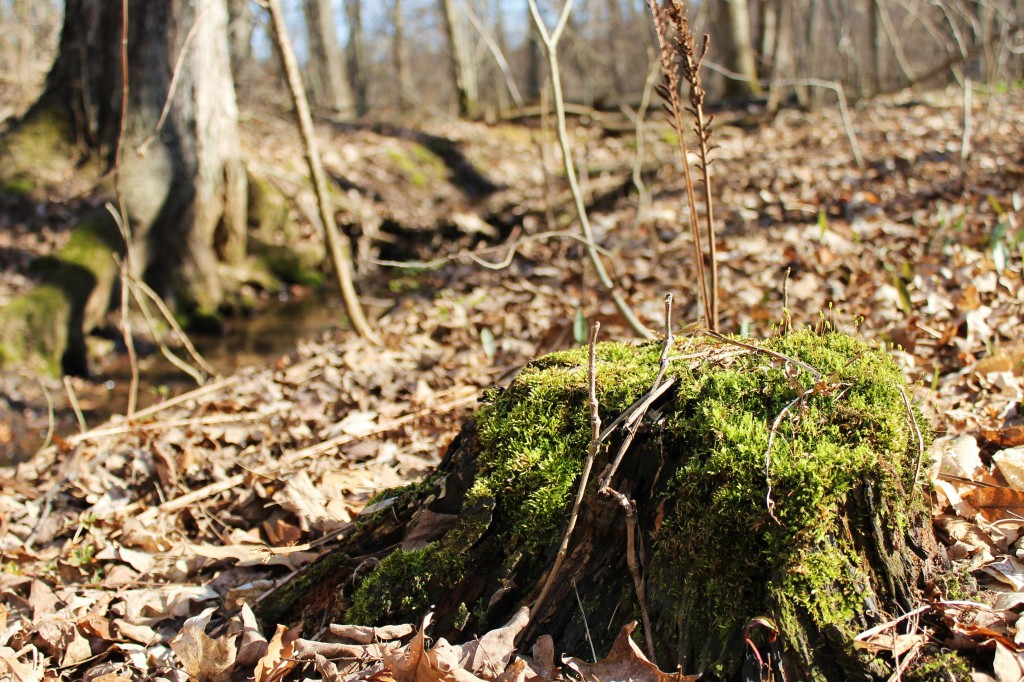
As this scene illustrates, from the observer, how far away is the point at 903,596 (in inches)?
64.8

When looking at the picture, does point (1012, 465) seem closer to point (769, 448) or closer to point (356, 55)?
point (769, 448)

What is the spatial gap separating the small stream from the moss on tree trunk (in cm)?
26

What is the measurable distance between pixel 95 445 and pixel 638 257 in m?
4.19

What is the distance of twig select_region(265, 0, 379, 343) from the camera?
14.8 feet

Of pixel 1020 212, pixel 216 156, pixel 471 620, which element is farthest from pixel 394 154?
pixel 471 620

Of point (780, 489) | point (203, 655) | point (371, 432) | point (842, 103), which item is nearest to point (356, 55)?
point (842, 103)

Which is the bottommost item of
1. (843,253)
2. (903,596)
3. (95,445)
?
(95,445)

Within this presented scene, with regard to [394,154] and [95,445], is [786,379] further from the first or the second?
[394,154]

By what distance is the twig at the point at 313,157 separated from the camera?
14.8 ft

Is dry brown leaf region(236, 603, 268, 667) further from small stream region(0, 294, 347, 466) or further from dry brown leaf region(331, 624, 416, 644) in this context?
small stream region(0, 294, 347, 466)

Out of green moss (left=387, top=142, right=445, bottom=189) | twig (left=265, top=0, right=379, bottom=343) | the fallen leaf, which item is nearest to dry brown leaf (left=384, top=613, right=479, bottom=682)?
the fallen leaf

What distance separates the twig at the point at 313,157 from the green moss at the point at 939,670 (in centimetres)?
413

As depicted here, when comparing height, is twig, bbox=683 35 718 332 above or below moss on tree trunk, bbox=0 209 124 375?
above

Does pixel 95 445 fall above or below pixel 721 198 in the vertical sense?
below
